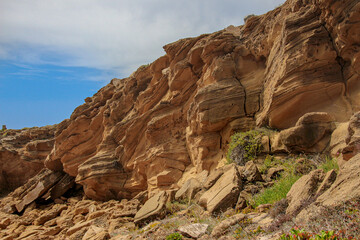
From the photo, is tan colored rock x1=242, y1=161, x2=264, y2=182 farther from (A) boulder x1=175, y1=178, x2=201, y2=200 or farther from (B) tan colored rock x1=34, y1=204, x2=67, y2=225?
(B) tan colored rock x1=34, y1=204, x2=67, y2=225

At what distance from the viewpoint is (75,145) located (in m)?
20.6

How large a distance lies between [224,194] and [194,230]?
53.7 inches

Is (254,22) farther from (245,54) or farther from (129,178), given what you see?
(129,178)

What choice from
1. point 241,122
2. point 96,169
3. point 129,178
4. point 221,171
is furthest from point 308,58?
point 96,169

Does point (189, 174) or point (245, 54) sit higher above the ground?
point (245, 54)

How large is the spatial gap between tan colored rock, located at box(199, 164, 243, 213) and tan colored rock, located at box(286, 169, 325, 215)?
1461 mm

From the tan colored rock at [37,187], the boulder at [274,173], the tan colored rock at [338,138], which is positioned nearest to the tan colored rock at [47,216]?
the tan colored rock at [37,187]

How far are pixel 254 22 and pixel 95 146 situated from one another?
13864mm

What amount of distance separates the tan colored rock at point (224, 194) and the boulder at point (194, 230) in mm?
787

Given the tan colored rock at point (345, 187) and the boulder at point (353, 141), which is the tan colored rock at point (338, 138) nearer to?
the boulder at point (353, 141)

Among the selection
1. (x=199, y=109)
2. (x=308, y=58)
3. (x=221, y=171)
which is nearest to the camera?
(x=221, y=171)

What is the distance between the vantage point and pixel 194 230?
4918 millimetres

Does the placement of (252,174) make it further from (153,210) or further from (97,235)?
(97,235)

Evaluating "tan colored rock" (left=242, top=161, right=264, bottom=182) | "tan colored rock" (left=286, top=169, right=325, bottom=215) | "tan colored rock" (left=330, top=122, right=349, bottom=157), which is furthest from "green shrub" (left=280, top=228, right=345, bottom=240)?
"tan colored rock" (left=330, top=122, right=349, bottom=157)
